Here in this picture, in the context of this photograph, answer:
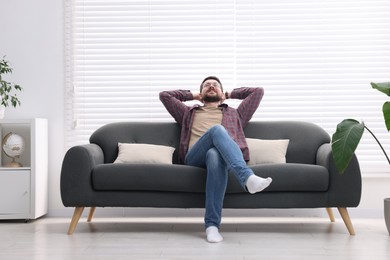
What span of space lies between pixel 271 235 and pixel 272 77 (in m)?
1.67

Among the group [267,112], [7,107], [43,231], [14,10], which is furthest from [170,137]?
[14,10]

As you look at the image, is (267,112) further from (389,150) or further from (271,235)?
(271,235)

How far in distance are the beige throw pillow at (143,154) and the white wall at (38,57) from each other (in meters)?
0.90

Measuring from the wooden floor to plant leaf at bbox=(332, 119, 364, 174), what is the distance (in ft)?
1.67

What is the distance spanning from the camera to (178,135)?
4.66 meters

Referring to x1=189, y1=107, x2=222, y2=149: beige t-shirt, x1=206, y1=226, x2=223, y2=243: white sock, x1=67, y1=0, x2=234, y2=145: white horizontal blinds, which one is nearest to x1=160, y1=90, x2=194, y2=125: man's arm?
x1=189, y1=107, x2=222, y2=149: beige t-shirt

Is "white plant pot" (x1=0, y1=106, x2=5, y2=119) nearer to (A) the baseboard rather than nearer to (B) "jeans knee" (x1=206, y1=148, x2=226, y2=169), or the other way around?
(A) the baseboard

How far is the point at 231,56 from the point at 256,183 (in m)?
1.81

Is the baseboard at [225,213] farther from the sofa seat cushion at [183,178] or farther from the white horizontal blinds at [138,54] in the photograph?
the sofa seat cushion at [183,178]

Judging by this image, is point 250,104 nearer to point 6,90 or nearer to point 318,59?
point 318,59

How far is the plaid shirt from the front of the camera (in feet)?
14.5

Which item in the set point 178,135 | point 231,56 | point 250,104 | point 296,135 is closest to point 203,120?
point 178,135

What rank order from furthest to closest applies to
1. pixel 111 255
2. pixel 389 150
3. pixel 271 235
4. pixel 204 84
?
pixel 389 150, pixel 204 84, pixel 271 235, pixel 111 255

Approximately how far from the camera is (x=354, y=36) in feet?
Result: 16.4
